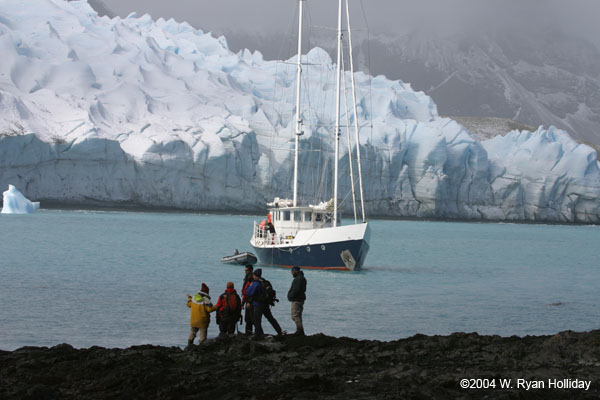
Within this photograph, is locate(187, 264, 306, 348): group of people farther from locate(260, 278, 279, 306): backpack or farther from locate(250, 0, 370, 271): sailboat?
locate(250, 0, 370, 271): sailboat

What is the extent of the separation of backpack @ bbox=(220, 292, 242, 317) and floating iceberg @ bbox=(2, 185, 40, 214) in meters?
40.7

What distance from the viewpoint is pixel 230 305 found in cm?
975

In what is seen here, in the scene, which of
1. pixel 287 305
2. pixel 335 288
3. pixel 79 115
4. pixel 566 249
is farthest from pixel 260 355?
pixel 79 115

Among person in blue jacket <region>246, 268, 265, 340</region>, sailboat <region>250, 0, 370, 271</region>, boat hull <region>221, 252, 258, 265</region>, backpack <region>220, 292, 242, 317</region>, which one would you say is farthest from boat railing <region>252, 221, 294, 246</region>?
backpack <region>220, 292, 242, 317</region>

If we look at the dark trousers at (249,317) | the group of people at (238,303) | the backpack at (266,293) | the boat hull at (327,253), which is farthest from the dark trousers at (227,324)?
the boat hull at (327,253)

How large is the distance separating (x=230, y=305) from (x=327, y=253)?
42.9 ft

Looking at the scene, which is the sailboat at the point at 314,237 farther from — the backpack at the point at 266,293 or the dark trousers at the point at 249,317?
the backpack at the point at 266,293

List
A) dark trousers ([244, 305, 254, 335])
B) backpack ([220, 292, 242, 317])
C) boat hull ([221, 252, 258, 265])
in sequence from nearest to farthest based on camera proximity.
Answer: backpack ([220, 292, 242, 317]), dark trousers ([244, 305, 254, 335]), boat hull ([221, 252, 258, 265])

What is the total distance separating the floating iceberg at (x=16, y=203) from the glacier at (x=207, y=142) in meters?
0.92

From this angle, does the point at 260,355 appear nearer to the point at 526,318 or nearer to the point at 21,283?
the point at 526,318

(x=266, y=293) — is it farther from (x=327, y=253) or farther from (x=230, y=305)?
(x=327, y=253)

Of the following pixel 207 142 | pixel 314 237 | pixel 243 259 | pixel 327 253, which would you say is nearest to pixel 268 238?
pixel 243 259

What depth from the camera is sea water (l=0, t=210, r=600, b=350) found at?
1316 centimetres

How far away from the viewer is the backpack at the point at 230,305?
9.69 metres
